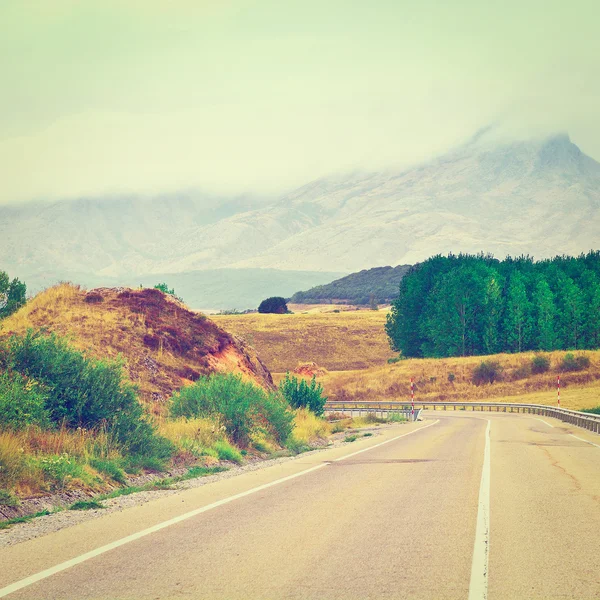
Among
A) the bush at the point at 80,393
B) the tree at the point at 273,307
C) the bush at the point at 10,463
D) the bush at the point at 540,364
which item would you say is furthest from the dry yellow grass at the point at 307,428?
the tree at the point at 273,307

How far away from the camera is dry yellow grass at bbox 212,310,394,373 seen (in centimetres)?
11431

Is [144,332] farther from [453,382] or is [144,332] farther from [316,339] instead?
[316,339]

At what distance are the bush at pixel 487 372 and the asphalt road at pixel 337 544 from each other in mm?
68599

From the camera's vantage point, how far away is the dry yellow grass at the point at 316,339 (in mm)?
114312

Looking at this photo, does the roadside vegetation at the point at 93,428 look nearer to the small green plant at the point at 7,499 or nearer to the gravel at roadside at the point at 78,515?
the small green plant at the point at 7,499

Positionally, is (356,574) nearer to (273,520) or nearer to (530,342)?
(273,520)

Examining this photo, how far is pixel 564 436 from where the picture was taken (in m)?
29.3

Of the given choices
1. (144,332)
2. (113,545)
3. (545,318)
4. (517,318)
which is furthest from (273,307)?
(113,545)

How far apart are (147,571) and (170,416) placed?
1386cm

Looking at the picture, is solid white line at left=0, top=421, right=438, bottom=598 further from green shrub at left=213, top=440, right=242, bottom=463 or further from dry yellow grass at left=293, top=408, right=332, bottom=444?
dry yellow grass at left=293, top=408, right=332, bottom=444

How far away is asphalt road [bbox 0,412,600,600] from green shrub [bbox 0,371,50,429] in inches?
116

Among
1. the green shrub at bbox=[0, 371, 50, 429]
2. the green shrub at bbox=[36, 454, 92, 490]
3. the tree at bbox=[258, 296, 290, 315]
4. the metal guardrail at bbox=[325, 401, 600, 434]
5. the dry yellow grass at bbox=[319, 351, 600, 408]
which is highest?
the tree at bbox=[258, 296, 290, 315]

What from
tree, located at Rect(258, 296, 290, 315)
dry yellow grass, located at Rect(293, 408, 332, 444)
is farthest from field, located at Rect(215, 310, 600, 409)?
tree, located at Rect(258, 296, 290, 315)

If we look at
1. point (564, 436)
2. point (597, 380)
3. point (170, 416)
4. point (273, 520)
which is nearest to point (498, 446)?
point (564, 436)
